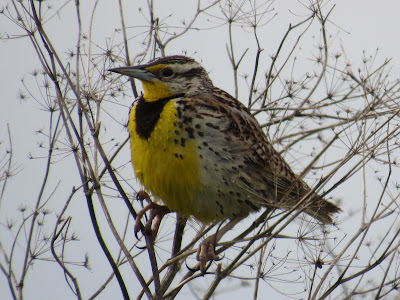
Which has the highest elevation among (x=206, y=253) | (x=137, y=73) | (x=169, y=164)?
(x=137, y=73)

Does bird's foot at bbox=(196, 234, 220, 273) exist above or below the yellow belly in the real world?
below

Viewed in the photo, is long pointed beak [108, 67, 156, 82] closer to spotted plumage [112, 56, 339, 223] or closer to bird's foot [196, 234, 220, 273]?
spotted plumage [112, 56, 339, 223]

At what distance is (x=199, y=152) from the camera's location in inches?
150

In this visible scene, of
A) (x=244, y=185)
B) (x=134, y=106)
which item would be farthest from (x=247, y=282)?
(x=134, y=106)

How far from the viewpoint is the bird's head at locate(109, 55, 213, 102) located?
4086mm

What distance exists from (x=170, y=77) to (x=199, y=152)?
0.57m

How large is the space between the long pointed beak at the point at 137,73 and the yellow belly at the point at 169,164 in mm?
270

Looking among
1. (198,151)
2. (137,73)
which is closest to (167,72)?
(137,73)

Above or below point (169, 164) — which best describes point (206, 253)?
below

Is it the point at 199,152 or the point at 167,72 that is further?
the point at 167,72

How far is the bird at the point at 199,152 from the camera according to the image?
380cm

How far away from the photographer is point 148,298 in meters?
3.26

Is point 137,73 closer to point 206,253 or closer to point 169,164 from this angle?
point 169,164

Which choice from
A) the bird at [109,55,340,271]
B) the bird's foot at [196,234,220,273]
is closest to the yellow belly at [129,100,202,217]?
the bird at [109,55,340,271]
